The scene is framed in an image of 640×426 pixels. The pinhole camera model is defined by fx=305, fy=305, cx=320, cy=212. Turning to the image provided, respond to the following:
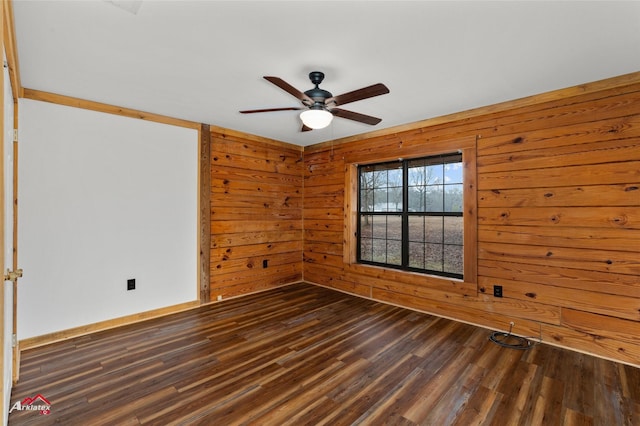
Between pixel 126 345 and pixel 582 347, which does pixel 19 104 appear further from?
pixel 582 347

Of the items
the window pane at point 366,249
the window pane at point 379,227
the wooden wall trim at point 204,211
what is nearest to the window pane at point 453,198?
the window pane at point 379,227

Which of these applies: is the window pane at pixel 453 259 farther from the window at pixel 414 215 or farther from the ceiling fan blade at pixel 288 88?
the ceiling fan blade at pixel 288 88

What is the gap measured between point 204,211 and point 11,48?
2.37m

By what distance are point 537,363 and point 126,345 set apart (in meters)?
3.64

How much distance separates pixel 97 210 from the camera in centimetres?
320

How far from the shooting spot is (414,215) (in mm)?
4062

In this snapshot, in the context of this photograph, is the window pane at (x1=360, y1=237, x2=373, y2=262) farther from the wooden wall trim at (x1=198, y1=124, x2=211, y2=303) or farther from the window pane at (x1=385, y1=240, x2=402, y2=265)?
the wooden wall trim at (x1=198, y1=124, x2=211, y2=303)

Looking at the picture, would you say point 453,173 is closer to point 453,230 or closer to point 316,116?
point 453,230

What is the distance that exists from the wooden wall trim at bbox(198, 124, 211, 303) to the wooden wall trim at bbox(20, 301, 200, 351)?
0.29 meters

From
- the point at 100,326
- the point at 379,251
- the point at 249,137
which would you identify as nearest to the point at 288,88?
the point at 249,137

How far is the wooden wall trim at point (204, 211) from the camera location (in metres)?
4.03

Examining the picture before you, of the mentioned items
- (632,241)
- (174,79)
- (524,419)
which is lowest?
(524,419)

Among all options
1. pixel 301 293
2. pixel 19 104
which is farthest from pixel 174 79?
pixel 301 293

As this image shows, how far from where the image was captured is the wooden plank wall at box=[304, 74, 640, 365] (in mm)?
2568
